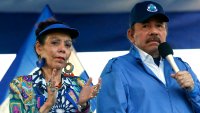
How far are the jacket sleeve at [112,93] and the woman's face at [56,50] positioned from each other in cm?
24

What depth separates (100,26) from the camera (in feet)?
14.8

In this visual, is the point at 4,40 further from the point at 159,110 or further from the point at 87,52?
the point at 159,110

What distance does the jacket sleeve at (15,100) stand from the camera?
253 centimetres

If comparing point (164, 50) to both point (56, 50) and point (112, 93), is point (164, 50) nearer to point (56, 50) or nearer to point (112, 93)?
point (112, 93)

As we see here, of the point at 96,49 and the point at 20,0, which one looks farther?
the point at 96,49

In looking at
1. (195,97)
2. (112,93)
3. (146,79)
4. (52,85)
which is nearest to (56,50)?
(52,85)

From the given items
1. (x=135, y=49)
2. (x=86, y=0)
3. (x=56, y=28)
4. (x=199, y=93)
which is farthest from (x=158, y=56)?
(x=86, y=0)

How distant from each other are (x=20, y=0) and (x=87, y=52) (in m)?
0.80

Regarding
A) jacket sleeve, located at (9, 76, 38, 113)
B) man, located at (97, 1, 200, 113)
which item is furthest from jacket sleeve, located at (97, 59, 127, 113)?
jacket sleeve, located at (9, 76, 38, 113)

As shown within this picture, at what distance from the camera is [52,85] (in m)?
2.46

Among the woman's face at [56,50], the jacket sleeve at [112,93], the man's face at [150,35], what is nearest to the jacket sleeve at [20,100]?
the woman's face at [56,50]

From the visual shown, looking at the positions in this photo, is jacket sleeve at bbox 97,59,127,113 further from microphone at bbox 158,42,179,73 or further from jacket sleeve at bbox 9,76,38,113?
jacket sleeve at bbox 9,76,38,113

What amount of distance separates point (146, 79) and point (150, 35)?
27 centimetres

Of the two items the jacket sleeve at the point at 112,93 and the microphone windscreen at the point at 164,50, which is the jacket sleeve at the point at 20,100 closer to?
the jacket sleeve at the point at 112,93
